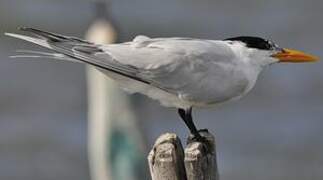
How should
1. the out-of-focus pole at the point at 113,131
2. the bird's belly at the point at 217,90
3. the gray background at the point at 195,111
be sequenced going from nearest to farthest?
the bird's belly at the point at 217,90 < the out-of-focus pole at the point at 113,131 < the gray background at the point at 195,111

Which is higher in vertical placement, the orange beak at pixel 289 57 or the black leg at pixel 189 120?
the orange beak at pixel 289 57

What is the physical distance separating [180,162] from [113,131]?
1.94 meters

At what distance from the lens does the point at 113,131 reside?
7145 mm

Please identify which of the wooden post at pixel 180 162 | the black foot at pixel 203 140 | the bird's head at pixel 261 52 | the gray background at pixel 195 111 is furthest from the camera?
the gray background at pixel 195 111

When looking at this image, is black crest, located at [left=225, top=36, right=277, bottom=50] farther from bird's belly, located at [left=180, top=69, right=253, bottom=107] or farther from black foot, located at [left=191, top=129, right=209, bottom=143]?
black foot, located at [left=191, top=129, right=209, bottom=143]

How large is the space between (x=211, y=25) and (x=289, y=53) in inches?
242

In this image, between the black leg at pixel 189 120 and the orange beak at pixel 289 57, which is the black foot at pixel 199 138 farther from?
the orange beak at pixel 289 57

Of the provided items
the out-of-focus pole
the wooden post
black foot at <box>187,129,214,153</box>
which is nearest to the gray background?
the out-of-focus pole

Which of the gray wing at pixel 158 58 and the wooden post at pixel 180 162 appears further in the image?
the gray wing at pixel 158 58

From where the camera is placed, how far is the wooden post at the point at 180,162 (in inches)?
204

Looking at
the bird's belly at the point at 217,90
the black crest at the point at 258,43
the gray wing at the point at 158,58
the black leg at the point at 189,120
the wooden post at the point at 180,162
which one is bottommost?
the wooden post at the point at 180,162

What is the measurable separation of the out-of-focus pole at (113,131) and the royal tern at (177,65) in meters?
1.29

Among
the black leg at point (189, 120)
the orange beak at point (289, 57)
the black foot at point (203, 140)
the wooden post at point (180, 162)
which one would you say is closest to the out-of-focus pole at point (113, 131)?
the black leg at point (189, 120)

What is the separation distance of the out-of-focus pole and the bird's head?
4.35ft
